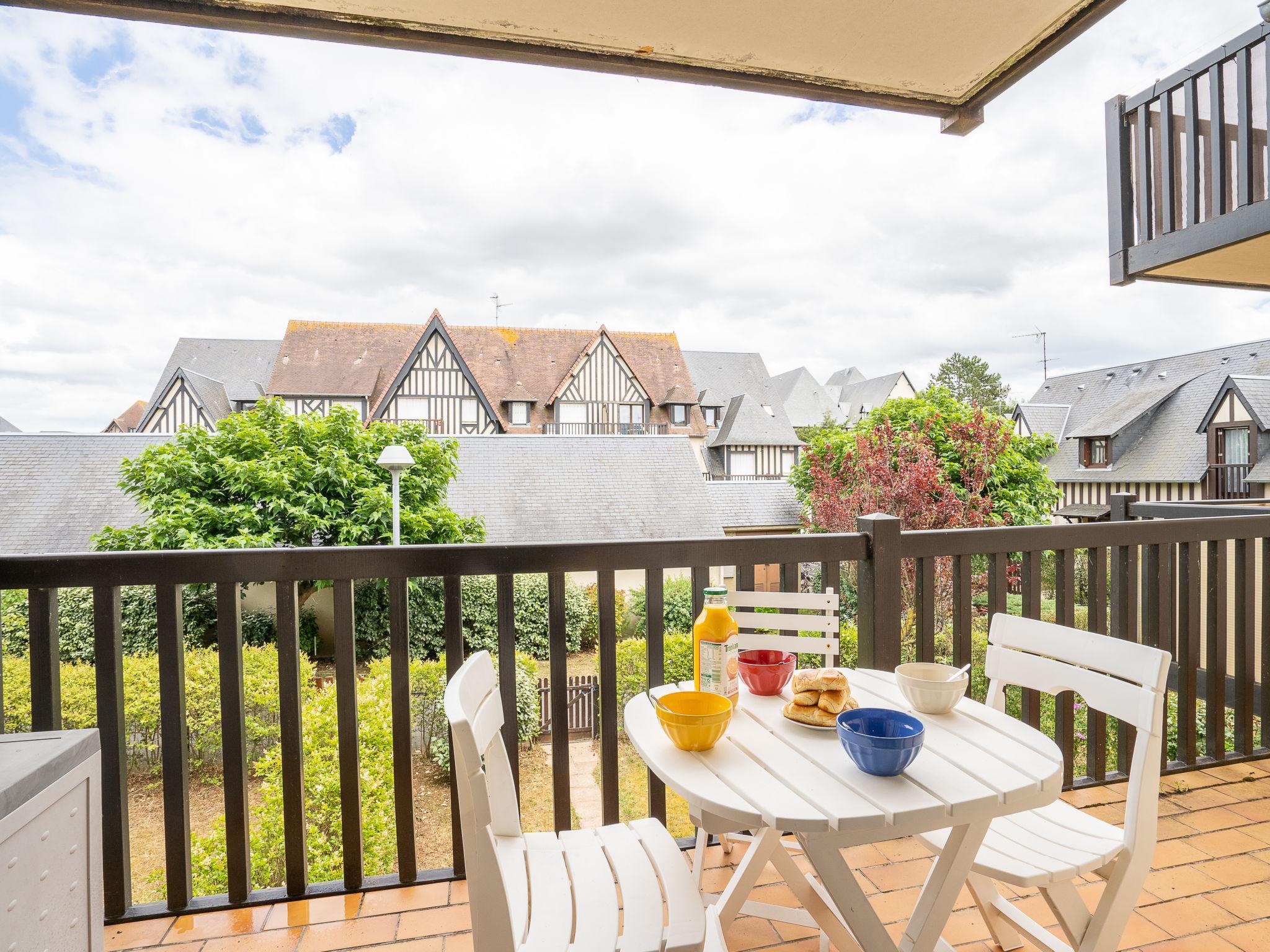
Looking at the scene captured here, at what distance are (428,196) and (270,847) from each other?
1185 inches

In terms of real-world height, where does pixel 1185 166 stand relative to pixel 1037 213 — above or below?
below

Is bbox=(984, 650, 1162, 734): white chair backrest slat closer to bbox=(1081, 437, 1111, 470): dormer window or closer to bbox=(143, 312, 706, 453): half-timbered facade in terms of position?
bbox=(1081, 437, 1111, 470): dormer window

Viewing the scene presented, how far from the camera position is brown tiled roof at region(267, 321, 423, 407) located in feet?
80.5

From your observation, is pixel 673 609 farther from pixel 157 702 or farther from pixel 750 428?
pixel 750 428

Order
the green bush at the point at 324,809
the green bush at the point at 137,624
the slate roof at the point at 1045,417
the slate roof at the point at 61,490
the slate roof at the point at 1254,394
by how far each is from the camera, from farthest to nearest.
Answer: the slate roof at the point at 1045,417 < the slate roof at the point at 1254,394 < the slate roof at the point at 61,490 < the green bush at the point at 137,624 < the green bush at the point at 324,809

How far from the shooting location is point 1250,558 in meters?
2.39

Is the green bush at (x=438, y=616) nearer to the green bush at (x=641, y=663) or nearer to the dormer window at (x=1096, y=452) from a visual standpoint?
the green bush at (x=641, y=663)

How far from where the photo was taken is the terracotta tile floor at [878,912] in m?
1.54

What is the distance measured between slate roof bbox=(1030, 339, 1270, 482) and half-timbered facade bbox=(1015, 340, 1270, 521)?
1.0 inches

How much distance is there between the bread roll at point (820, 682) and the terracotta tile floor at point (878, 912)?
2.36 feet

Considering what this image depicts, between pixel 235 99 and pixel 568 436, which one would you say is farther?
pixel 235 99

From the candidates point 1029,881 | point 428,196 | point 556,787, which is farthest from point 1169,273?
point 428,196

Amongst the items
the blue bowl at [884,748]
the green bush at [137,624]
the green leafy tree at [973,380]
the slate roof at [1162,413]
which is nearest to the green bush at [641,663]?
the green bush at [137,624]

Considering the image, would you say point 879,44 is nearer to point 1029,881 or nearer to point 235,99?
point 1029,881
